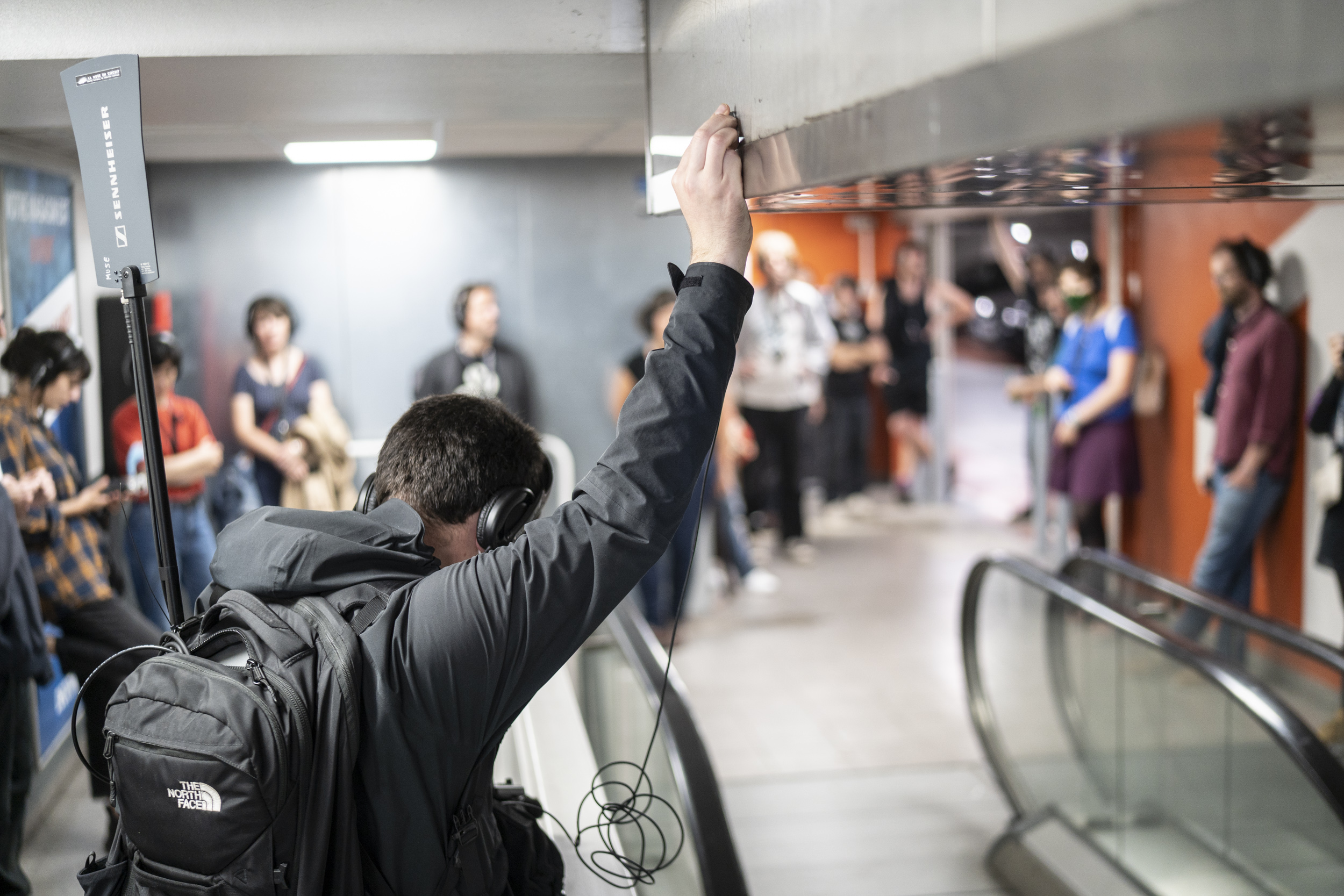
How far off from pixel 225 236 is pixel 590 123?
2312 mm

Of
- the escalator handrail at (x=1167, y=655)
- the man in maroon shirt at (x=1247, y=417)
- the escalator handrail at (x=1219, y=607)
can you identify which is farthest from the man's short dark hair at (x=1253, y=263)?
the escalator handrail at (x=1167, y=655)

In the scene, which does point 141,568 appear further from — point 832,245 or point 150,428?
point 832,245

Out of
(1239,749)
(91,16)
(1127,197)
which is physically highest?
(91,16)

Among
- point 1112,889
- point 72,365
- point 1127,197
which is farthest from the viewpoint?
point 1112,889

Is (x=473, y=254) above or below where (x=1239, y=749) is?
above

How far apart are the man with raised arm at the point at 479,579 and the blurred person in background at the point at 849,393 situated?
838 cm

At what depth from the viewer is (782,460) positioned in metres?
8.52

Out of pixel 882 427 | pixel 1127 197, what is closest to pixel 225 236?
pixel 1127 197

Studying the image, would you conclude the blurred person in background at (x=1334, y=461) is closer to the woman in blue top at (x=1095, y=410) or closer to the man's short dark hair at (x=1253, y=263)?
the man's short dark hair at (x=1253, y=263)

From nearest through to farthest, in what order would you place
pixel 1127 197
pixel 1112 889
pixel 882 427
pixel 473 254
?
pixel 1127 197 < pixel 1112 889 < pixel 473 254 < pixel 882 427

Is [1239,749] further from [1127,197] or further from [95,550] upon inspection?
[95,550]

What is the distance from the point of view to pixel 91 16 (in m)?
2.03

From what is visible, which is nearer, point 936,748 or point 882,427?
point 936,748

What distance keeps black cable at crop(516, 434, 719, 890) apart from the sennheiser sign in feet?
3.44
